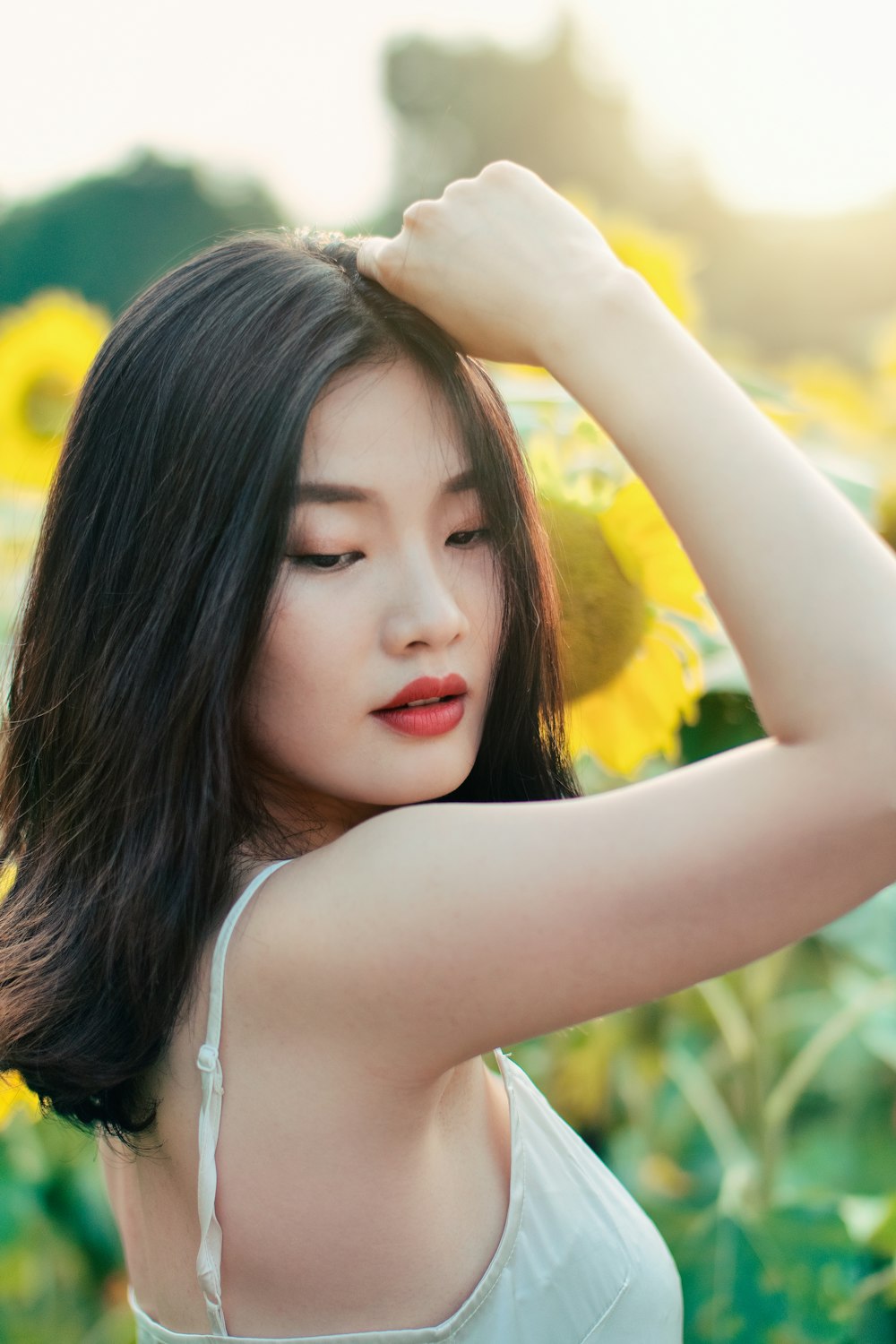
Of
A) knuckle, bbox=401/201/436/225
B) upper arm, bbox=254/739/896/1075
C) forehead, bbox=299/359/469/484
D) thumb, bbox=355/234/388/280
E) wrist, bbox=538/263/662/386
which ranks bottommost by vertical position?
upper arm, bbox=254/739/896/1075

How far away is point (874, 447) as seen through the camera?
1.39 metres

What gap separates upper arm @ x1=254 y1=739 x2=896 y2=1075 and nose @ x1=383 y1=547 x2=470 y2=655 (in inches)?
3.8

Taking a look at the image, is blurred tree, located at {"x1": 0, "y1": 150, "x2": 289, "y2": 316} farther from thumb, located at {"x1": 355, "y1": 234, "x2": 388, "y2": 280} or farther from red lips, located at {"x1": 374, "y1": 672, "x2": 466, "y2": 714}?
red lips, located at {"x1": 374, "y1": 672, "x2": 466, "y2": 714}

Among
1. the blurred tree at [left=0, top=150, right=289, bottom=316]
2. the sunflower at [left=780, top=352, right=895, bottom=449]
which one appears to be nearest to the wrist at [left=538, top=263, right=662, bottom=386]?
the sunflower at [left=780, top=352, right=895, bottom=449]

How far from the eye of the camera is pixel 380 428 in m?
0.72

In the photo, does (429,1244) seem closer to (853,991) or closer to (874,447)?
(853,991)

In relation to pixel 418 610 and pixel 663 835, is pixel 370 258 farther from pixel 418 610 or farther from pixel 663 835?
pixel 663 835

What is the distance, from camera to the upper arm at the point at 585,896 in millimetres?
595

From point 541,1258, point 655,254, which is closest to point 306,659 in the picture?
point 541,1258

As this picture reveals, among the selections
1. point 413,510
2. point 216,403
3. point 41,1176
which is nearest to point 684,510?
point 413,510

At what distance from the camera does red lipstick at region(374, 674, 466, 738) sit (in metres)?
0.71

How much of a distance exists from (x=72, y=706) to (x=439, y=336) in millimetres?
321

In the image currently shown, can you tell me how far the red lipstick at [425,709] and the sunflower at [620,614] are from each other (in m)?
0.33

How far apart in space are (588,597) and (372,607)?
0.43 m
